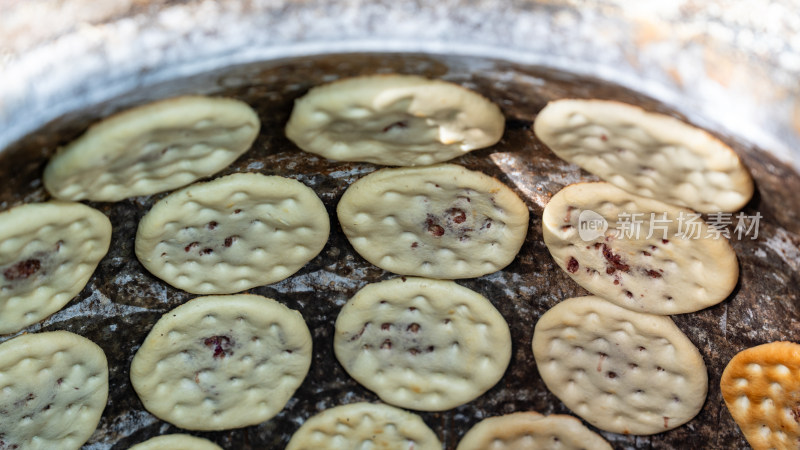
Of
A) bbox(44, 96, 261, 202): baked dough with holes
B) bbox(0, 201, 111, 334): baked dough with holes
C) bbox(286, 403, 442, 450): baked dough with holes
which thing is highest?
bbox(44, 96, 261, 202): baked dough with holes

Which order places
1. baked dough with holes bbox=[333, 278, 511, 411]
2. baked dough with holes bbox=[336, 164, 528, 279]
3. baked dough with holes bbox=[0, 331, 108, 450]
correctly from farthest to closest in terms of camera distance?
baked dough with holes bbox=[336, 164, 528, 279] < baked dough with holes bbox=[333, 278, 511, 411] < baked dough with holes bbox=[0, 331, 108, 450]

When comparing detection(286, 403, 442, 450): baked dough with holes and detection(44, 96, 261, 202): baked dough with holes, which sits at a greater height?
detection(44, 96, 261, 202): baked dough with holes

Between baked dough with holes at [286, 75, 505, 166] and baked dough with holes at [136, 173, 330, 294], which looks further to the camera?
baked dough with holes at [286, 75, 505, 166]

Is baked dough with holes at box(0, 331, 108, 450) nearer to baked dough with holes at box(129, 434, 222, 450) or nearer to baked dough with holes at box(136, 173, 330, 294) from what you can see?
baked dough with holes at box(129, 434, 222, 450)

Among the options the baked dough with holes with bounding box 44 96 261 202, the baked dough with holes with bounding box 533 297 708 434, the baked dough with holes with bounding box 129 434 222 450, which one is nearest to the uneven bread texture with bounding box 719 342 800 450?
the baked dough with holes with bounding box 533 297 708 434

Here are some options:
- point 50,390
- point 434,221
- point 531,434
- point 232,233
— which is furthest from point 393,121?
point 50,390

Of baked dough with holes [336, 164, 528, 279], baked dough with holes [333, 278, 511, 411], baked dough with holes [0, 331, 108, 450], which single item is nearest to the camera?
baked dough with holes [0, 331, 108, 450]

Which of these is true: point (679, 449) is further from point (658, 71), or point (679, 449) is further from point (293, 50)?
point (293, 50)
